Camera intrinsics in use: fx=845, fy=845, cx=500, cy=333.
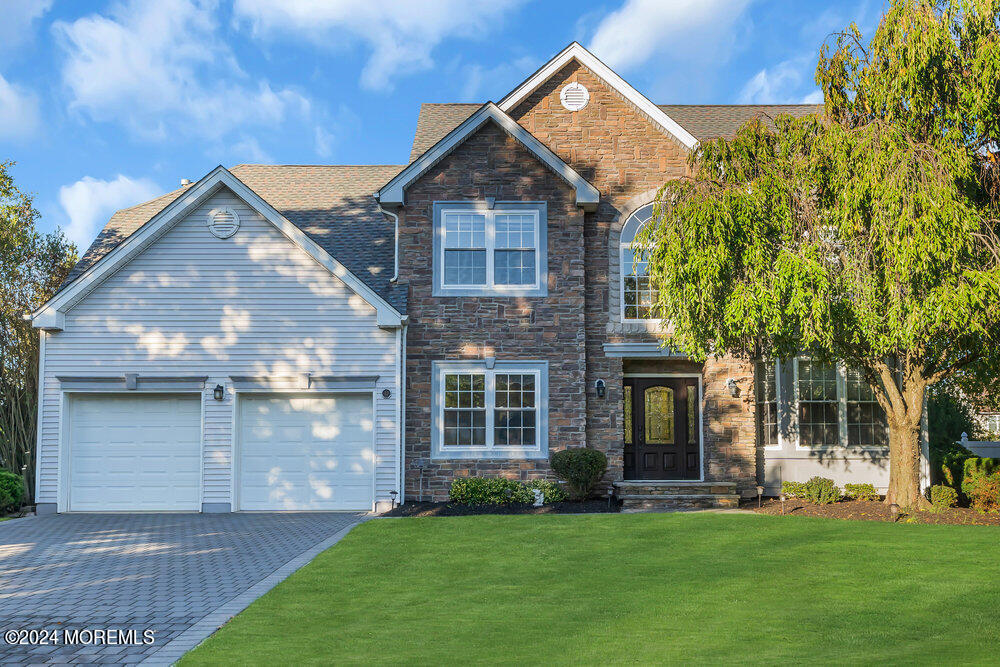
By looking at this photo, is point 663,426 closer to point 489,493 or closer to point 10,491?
point 489,493

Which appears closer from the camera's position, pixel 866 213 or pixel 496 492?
pixel 866 213

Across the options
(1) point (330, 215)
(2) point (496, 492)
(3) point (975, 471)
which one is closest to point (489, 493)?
(2) point (496, 492)

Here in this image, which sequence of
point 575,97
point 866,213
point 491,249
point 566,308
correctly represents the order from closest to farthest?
point 866,213, point 566,308, point 491,249, point 575,97

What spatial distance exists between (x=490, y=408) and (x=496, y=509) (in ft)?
6.63

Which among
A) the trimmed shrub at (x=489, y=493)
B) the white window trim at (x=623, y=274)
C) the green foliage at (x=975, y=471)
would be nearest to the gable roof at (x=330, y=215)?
the trimmed shrub at (x=489, y=493)

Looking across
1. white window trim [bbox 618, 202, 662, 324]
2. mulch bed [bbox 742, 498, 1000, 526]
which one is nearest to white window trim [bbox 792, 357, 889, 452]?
mulch bed [bbox 742, 498, 1000, 526]

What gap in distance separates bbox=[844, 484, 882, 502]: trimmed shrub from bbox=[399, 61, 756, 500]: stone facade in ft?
6.15

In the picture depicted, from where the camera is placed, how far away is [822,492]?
53.1ft

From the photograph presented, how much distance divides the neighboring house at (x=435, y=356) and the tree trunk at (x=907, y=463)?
8.28 feet

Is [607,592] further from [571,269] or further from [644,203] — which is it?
[644,203]

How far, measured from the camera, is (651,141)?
17656mm

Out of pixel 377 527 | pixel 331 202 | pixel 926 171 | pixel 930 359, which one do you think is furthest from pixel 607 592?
pixel 331 202

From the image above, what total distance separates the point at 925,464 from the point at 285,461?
1276 centimetres

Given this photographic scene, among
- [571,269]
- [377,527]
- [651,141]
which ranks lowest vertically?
[377,527]
